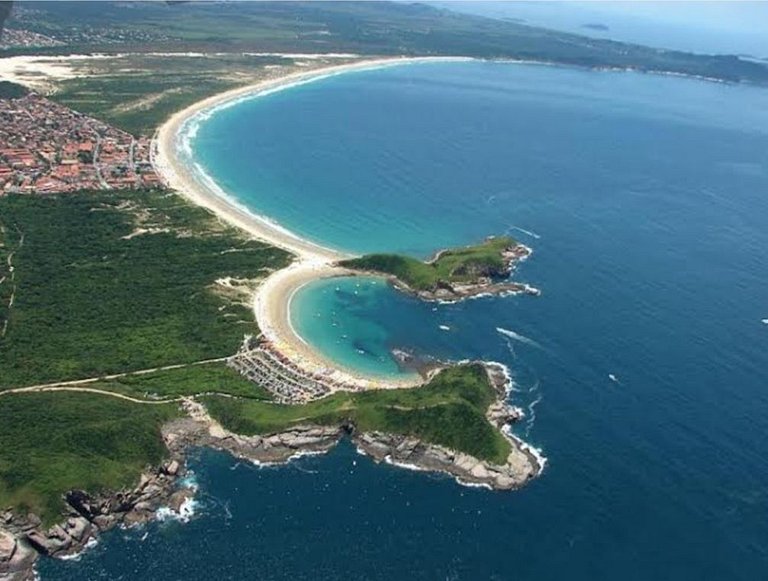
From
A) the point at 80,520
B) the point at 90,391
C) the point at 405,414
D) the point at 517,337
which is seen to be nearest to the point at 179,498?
the point at 80,520

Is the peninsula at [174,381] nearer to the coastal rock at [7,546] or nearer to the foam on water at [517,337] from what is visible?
the coastal rock at [7,546]

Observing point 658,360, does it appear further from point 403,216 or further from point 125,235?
point 125,235

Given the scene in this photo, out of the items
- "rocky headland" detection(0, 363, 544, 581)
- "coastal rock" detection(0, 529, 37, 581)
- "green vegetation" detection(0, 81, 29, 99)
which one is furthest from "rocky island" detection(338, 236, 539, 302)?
"green vegetation" detection(0, 81, 29, 99)

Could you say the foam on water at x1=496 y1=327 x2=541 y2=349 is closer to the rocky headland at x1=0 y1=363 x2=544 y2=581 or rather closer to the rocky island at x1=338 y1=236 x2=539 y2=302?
the rocky island at x1=338 y1=236 x2=539 y2=302

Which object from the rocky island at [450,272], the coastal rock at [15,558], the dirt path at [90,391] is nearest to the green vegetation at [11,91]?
the rocky island at [450,272]

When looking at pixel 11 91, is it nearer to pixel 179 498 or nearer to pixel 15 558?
pixel 179 498

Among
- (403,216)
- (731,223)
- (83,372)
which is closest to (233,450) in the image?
(83,372)
